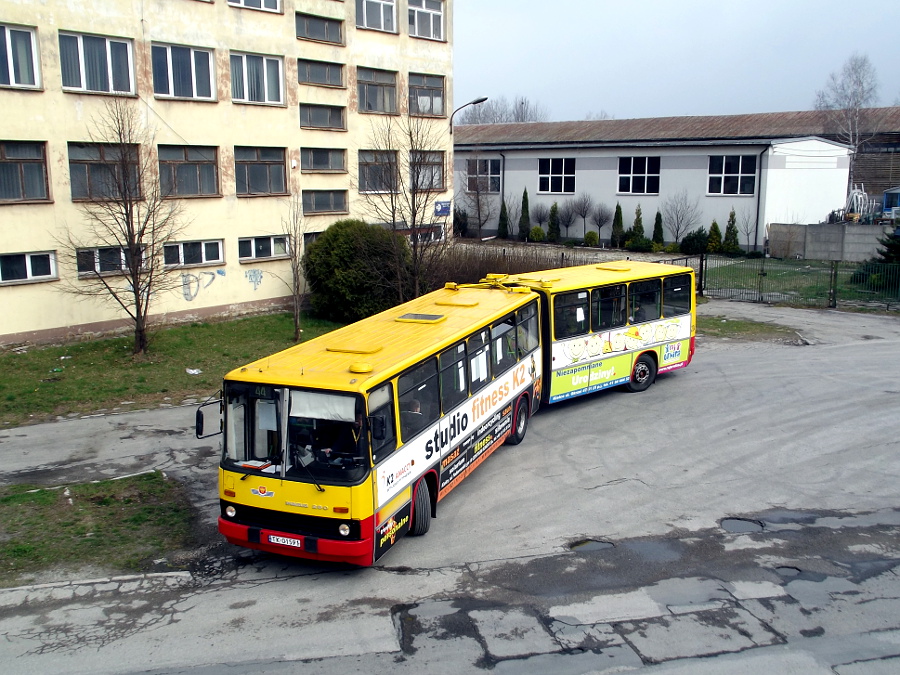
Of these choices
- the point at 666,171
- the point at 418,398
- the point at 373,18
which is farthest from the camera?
the point at 666,171

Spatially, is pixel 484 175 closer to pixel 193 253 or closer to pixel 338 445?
pixel 193 253

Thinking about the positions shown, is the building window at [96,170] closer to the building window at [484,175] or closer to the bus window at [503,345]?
the bus window at [503,345]

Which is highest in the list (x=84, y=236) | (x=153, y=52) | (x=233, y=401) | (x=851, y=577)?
(x=153, y=52)

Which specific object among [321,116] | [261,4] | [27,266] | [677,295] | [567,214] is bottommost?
[677,295]

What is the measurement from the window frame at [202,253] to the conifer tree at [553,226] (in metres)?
25.7

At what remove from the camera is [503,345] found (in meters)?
13.2

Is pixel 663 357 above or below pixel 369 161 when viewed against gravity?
below

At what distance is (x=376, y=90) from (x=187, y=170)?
835 centimetres

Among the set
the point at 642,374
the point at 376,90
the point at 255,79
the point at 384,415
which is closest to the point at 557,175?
the point at 376,90

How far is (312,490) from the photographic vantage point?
866cm

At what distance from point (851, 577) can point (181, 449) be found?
10343 millimetres

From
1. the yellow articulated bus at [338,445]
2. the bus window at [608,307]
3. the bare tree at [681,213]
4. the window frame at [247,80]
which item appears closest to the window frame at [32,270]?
the window frame at [247,80]

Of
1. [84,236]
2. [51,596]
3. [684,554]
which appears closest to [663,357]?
[684,554]

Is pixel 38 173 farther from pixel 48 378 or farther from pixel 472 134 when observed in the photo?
pixel 472 134
